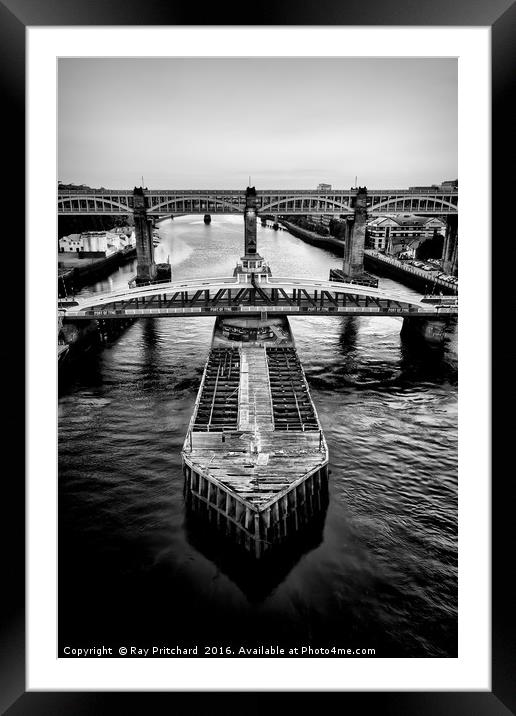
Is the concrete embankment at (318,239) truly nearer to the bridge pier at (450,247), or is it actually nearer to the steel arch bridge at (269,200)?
the steel arch bridge at (269,200)

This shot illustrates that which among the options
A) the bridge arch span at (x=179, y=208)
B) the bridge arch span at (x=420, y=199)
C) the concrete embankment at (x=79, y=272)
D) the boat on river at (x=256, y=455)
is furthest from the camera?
the bridge arch span at (x=179, y=208)

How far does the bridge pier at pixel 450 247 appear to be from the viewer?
2720 centimetres

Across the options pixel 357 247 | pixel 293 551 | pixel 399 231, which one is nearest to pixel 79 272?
pixel 357 247

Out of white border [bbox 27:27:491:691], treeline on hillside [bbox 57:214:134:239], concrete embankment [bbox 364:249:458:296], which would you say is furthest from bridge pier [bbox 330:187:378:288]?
white border [bbox 27:27:491:691]

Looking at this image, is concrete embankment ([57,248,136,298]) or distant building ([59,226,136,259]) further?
concrete embankment ([57,248,136,298])

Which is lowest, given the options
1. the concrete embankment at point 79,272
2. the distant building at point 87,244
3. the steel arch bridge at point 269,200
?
the concrete embankment at point 79,272

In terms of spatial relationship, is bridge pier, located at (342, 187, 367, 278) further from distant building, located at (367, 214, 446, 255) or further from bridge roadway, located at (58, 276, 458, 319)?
bridge roadway, located at (58, 276, 458, 319)

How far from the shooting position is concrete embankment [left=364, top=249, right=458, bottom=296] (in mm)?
28166

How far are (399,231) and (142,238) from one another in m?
19.3

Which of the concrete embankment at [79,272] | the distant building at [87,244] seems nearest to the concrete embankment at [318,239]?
the concrete embankment at [79,272]

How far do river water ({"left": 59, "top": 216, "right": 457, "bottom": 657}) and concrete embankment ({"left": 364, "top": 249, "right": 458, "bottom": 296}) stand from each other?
7604mm
